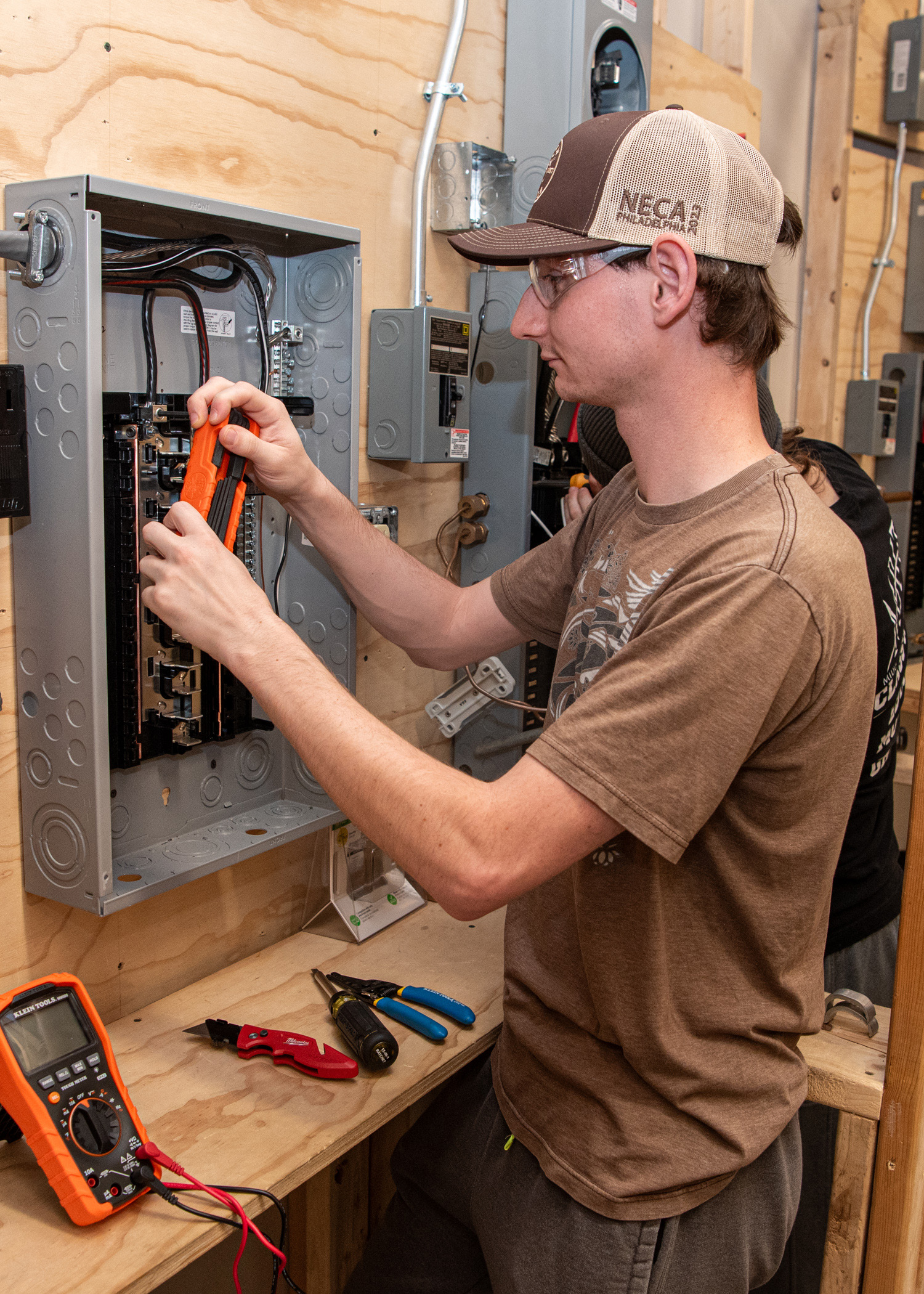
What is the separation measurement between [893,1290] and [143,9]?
1840 mm

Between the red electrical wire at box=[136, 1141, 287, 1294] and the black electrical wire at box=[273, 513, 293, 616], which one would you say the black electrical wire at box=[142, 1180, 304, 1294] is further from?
the black electrical wire at box=[273, 513, 293, 616]

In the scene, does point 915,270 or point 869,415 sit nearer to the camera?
point 869,415

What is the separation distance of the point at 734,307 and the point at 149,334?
728 mm

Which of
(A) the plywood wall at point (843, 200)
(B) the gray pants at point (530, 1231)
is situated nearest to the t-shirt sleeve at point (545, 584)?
(B) the gray pants at point (530, 1231)

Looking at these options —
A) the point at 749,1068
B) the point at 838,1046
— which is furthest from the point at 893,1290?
the point at 749,1068

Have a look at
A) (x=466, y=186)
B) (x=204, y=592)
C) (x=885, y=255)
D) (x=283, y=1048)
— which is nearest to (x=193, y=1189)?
(x=283, y=1048)

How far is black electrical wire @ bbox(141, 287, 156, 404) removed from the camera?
1.39m

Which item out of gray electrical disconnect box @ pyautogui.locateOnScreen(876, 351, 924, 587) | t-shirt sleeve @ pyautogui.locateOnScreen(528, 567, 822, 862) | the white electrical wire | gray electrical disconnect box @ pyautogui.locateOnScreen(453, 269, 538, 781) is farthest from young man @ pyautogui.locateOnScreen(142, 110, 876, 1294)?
gray electrical disconnect box @ pyautogui.locateOnScreen(876, 351, 924, 587)

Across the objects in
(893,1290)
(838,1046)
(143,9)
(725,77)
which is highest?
(725,77)

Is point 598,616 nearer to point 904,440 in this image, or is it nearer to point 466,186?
point 466,186

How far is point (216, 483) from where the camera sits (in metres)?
1.26

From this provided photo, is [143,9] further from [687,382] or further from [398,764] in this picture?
[398,764]

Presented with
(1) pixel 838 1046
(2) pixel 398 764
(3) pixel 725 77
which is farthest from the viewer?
(3) pixel 725 77

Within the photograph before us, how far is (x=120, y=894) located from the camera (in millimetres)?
1277
